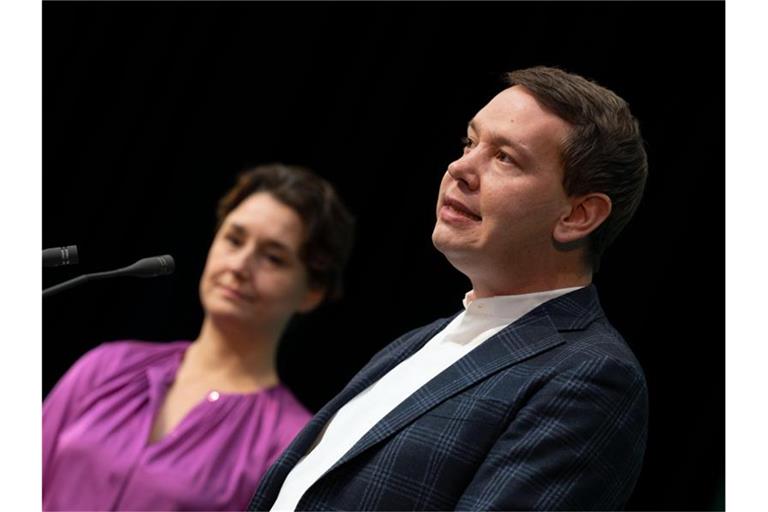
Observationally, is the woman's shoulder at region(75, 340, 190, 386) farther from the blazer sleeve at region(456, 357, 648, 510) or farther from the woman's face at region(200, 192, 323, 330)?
the blazer sleeve at region(456, 357, 648, 510)

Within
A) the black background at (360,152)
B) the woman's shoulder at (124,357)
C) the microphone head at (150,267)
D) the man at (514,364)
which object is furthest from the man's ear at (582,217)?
the woman's shoulder at (124,357)

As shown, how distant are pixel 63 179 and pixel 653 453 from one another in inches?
80.3

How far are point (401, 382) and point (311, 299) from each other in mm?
1511

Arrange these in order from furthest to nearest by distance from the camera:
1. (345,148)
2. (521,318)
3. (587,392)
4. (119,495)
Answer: (345,148), (119,495), (521,318), (587,392)

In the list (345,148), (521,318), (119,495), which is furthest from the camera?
(345,148)

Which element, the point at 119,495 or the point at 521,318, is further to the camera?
the point at 119,495

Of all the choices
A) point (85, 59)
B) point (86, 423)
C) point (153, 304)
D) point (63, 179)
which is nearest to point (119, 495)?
point (86, 423)

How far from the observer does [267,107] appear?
11.9ft

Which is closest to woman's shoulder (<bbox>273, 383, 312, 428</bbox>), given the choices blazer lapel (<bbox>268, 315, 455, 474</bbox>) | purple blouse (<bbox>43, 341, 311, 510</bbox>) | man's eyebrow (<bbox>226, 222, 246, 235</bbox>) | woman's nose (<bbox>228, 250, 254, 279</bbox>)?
purple blouse (<bbox>43, 341, 311, 510</bbox>)

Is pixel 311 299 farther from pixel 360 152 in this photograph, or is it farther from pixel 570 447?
pixel 570 447

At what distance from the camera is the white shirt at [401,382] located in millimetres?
1740

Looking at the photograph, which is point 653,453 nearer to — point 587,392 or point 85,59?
point 587,392

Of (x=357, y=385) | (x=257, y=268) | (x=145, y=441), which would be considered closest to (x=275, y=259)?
(x=257, y=268)

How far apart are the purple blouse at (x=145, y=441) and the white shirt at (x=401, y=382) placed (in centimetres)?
105
